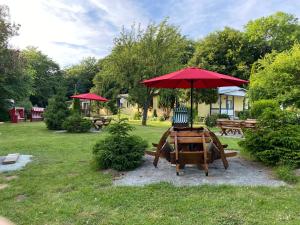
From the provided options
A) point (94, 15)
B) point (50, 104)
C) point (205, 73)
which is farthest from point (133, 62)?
point (205, 73)

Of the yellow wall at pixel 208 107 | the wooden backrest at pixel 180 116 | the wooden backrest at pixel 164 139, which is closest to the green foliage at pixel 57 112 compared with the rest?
the wooden backrest at pixel 180 116

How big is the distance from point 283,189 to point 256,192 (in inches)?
19.3

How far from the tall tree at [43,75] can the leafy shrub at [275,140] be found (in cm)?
3796

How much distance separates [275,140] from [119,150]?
3144mm

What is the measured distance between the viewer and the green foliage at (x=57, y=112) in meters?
16.4

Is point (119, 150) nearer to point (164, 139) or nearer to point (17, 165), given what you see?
point (164, 139)

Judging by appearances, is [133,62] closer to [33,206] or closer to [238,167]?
[238,167]

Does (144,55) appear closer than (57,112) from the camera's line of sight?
No

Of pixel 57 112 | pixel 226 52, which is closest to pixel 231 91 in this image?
pixel 226 52

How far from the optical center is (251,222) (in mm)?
3404

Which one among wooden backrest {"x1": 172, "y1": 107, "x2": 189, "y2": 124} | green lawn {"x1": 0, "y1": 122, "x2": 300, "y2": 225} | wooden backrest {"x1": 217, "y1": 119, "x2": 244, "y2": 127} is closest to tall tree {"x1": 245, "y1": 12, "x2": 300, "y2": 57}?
wooden backrest {"x1": 217, "y1": 119, "x2": 244, "y2": 127}

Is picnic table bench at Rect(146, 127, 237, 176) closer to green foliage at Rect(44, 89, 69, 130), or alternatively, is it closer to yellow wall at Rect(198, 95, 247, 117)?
green foliage at Rect(44, 89, 69, 130)

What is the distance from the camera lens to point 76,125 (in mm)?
15109

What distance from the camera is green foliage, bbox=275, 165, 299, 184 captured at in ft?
16.6
